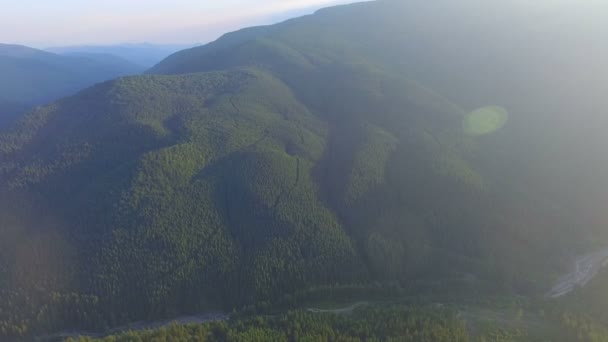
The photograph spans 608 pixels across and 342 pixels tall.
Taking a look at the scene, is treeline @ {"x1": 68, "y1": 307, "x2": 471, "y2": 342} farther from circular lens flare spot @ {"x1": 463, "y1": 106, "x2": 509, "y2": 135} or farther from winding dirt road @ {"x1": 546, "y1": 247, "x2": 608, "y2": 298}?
circular lens flare spot @ {"x1": 463, "y1": 106, "x2": 509, "y2": 135}

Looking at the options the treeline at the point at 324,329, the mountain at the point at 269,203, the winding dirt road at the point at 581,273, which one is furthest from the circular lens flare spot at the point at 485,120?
the treeline at the point at 324,329

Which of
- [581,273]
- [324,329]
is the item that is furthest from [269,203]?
[581,273]

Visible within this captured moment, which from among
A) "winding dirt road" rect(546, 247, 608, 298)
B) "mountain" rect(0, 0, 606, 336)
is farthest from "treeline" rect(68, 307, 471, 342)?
"winding dirt road" rect(546, 247, 608, 298)

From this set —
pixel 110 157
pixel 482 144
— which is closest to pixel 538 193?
pixel 482 144

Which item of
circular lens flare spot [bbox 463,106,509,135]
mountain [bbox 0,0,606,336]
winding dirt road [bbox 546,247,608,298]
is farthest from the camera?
circular lens flare spot [bbox 463,106,509,135]

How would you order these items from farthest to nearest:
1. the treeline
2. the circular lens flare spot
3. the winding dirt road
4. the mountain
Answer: the circular lens flare spot < the winding dirt road < the mountain < the treeline

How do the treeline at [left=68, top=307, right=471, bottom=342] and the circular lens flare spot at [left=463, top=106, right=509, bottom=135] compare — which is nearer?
the treeline at [left=68, top=307, right=471, bottom=342]

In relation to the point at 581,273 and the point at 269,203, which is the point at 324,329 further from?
the point at 581,273
